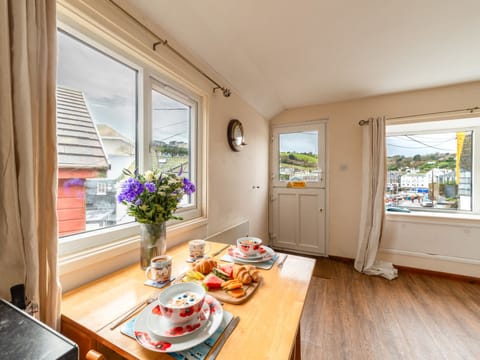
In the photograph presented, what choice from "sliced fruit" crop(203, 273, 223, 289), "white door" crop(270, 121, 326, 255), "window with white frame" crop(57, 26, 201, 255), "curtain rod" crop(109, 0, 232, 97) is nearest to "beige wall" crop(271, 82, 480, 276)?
"white door" crop(270, 121, 326, 255)

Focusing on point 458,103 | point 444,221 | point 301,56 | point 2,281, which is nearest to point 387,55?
point 301,56

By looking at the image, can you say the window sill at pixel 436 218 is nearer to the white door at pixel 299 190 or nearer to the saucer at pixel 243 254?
the white door at pixel 299 190

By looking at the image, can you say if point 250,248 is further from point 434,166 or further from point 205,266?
point 434,166

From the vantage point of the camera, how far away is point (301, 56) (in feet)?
5.74

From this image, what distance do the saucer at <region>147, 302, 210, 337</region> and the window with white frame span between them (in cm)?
56

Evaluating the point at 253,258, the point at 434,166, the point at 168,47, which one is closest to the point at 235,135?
the point at 168,47

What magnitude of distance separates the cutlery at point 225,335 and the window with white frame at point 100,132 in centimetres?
75

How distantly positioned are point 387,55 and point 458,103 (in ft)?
4.35

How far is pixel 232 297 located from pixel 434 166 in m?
3.32

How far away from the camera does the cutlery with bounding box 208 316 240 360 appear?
51 cm

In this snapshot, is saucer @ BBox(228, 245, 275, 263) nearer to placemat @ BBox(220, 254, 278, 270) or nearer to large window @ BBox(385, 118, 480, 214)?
placemat @ BBox(220, 254, 278, 270)

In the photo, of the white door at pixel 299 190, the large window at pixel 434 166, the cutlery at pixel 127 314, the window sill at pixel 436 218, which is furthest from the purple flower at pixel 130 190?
the large window at pixel 434 166

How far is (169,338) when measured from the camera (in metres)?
0.53

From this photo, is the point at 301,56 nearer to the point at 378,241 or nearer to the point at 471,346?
the point at 378,241
